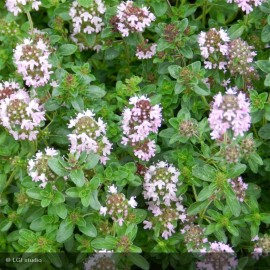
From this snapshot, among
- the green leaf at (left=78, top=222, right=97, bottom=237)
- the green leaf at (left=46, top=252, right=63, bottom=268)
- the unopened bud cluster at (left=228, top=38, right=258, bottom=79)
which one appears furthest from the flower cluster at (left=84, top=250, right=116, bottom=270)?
the unopened bud cluster at (left=228, top=38, right=258, bottom=79)

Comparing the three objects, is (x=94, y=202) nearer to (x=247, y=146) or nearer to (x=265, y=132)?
(x=247, y=146)

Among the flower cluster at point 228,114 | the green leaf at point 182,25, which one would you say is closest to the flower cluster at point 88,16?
the green leaf at point 182,25

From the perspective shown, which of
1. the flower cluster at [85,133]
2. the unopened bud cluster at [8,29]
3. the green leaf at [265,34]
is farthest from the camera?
the unopened bud cluster at [8,29]

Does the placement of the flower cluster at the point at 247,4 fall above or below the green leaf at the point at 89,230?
above

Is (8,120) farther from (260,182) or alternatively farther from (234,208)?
(260,182)

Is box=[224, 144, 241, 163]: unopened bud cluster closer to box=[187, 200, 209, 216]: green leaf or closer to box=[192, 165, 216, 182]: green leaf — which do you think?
box=[192, 165, 216, 182]: green leaf

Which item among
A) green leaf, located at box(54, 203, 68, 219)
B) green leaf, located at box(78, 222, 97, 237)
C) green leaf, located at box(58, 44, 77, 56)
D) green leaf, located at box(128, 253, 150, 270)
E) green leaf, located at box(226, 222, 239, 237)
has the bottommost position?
green leaf, located at box(128, 253, 150, 270)

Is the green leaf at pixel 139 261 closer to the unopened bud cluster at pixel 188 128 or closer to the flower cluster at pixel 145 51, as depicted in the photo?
the unopened bud cluster at pixel 188 128
